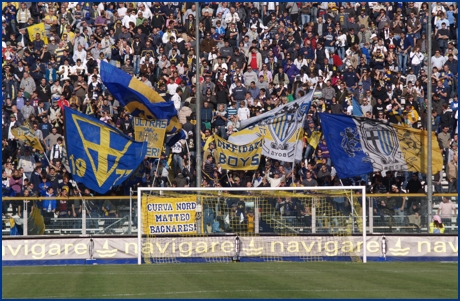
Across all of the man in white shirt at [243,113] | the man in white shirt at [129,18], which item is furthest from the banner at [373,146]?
the man in white shirt at [129,18]

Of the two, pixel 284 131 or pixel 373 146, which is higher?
pixel 284 131

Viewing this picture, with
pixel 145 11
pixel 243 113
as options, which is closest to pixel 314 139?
pixel 243 113

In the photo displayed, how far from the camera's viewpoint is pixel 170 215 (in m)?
28.5

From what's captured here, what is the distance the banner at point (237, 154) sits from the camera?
98.2 ft

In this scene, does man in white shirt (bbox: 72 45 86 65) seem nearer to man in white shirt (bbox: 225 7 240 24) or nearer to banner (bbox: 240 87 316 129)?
man in white shirt (bbox: 225 7 240 24)

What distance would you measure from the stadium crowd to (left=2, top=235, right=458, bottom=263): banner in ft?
4.04

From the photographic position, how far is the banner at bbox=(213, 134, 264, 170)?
29.9 m

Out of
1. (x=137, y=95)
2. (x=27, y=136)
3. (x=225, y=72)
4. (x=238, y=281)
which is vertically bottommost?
(x=238, y=281)

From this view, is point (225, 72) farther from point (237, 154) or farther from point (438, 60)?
point (438, 60)

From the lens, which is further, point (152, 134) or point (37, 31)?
point (37, 31)

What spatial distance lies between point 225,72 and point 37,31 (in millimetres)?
6897

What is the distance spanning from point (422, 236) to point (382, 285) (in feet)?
32.8

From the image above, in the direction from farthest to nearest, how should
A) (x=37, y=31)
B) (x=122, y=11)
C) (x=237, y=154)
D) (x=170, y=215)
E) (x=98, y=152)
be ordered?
(x=122, y=11) → (x=37, y=31) → (x=237, y=154) → (x=98, y=152) → (x=170, y=215)

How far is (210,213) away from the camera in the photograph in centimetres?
2861
